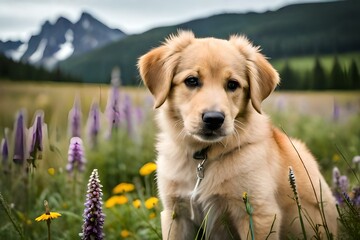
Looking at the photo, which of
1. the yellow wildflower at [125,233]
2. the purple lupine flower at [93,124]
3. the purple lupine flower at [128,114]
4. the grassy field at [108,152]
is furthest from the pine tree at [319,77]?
the yellow wildflower at [125,233]

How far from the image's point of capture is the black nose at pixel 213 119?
2.88 m

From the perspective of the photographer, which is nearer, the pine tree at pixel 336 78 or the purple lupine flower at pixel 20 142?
the purple lupine flower at pixel 20 142

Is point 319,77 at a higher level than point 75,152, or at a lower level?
higher

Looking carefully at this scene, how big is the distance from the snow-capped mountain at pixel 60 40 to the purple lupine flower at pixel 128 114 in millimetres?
1182

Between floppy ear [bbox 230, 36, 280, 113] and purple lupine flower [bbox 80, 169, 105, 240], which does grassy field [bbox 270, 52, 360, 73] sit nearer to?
floppy ear [bbox 230, 36, 280, 113]

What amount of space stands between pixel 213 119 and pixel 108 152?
2890mm

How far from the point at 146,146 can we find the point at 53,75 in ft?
4.83

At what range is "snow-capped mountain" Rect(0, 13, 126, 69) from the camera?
3943 mm

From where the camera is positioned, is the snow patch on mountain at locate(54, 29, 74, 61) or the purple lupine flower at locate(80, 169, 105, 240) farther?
the snow patch on mountain at locate(54, 29, 74, 61)

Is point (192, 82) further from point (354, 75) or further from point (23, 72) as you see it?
point (354, 75)

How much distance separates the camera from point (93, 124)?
472 centimetres

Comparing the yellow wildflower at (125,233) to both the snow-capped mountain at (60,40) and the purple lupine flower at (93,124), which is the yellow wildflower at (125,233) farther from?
the snow-capped mountain at (60,40)

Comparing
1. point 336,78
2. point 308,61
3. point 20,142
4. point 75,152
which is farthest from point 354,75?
point 20,142

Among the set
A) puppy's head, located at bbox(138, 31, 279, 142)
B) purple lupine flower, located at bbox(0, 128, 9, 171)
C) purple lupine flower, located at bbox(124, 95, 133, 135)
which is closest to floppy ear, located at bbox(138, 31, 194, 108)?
puppy's head, located at bbox(138, 31, 279, 142)
